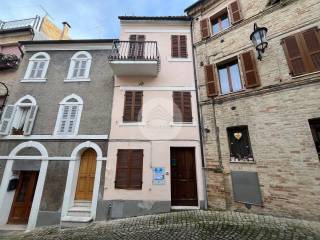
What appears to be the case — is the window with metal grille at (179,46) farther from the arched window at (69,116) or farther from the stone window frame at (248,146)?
the arched window at (69,116)

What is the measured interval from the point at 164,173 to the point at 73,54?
8.52 meters

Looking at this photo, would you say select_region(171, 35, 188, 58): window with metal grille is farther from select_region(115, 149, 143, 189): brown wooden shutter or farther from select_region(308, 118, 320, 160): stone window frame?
select_region(308, 118, 320, 160): stone window frame

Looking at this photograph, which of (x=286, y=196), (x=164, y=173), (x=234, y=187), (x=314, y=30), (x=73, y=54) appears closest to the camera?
(x=286, y=196)

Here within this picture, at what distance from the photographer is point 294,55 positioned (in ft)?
20.7

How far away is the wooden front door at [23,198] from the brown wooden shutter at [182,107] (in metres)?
7.38

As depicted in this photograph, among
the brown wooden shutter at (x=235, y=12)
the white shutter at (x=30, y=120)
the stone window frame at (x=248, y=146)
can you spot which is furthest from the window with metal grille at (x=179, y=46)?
the white shutter at (x=30, y=120)

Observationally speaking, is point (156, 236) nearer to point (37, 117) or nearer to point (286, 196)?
point (286, 196)

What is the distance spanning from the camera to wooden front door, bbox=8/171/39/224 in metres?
7.48

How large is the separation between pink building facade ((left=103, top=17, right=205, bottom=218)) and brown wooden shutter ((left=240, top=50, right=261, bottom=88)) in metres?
2.45

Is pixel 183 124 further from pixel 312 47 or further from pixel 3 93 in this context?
pixel 3 93

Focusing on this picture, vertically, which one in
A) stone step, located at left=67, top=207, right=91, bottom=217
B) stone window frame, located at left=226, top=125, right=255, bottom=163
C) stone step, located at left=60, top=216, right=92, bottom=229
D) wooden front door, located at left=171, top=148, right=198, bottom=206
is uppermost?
stone window frame, located at left=226, top=125, right=255, bottom=163

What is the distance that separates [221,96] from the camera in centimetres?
765

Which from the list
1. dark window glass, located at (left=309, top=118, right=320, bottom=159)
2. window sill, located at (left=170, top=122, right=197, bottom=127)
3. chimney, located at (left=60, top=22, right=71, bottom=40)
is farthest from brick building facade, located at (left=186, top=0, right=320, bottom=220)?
chimney, located at (left=60, top=22, right=71, bottom=40)

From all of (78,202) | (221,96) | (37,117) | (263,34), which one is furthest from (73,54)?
(263,34)
